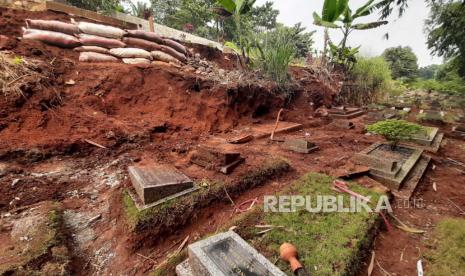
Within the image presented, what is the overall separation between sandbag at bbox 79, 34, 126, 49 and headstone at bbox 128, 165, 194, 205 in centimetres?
424

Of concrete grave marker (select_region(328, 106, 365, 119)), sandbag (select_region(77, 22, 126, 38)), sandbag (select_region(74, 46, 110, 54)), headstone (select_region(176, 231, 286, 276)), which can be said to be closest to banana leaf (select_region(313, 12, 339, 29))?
concrete grave marker (select_region(328, 106, 365, 119))

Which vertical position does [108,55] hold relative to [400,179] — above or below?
above

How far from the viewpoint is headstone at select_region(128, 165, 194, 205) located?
216cm

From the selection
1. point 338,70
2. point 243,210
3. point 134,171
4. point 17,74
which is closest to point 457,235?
point 243,210

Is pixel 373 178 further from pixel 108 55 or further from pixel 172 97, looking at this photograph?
pixel 108 55

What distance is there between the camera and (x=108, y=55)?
5.09 m

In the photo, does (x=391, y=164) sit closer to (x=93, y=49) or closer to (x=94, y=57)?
(x=94, y=57)

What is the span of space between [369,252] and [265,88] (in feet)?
16.1

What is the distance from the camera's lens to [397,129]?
11.3ft

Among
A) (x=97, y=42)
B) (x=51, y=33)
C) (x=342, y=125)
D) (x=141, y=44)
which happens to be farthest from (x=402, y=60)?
(x=51, y=33)

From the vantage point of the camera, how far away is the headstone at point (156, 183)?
2160 mm

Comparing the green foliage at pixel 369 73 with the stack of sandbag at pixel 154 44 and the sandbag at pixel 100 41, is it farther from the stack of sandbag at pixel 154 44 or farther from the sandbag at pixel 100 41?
the sandbag at pixel 100 41

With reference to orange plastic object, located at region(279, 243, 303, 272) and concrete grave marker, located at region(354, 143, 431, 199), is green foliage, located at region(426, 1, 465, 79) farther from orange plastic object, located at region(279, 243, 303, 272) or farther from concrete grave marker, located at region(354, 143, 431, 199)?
orange plastic object, located at region(279, 243, 303, 272)

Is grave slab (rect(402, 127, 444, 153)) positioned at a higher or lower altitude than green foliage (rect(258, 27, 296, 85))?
lower
